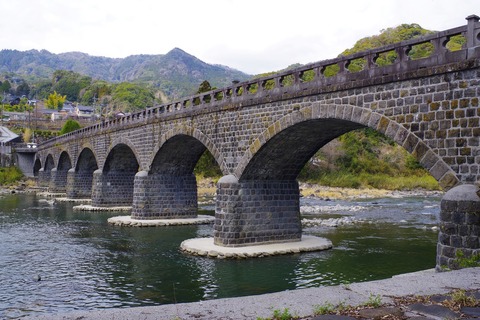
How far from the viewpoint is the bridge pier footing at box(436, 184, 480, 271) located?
1086 cm

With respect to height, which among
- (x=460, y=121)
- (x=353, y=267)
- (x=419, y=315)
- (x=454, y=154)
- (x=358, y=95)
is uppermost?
(x=358, y=95)

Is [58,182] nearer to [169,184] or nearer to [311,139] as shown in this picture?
[169,184]

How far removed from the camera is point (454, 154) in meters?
12.0

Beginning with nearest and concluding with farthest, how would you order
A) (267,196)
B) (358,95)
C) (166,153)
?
(358,95) → (267,196) → (166,153)

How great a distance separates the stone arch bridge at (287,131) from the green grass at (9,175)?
42037 millimetres

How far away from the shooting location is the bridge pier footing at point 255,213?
64.7ft

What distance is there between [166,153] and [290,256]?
537 inches

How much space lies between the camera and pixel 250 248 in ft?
63.3

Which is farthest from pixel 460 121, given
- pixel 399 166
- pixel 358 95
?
pixel 399 166

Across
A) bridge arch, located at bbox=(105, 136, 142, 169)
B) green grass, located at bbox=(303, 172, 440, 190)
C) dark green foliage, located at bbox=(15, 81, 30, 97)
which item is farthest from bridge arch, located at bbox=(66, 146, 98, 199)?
dark green foliage, located at bbox=(15, 81, 30, 97)

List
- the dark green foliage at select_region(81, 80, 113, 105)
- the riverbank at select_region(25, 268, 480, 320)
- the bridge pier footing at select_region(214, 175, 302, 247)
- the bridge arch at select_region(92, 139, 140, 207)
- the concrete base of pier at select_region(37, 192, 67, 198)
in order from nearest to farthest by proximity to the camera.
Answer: the riverbank at select_region(25, 268, 480, 320) → the bridge pier footing at select_region(214, 175, 302, 247) → the bridge arch at select_region(92, 139, 140, 207) → the concrete base of pier at select_region(37, 192, 67, 198) → the dark green foliage at select_region(81, 80, 113, 105)

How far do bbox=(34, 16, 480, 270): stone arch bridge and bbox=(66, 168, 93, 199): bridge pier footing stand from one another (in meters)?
10.2

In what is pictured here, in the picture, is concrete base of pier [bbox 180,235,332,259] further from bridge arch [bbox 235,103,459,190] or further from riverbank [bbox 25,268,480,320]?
riverbank [bbox 25,268,480,320]

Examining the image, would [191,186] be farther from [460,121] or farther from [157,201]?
[460,121]
